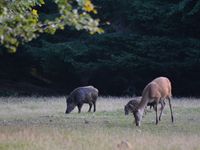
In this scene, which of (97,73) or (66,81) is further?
(66,81)

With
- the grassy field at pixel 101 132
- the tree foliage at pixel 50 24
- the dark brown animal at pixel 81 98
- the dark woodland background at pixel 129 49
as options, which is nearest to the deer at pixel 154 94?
the grassy field at pixel 101 132

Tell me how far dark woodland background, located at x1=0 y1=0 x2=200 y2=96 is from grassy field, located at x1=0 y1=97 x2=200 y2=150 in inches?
390

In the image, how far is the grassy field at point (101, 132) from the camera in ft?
39.8

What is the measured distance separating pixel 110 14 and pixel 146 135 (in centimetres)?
2102

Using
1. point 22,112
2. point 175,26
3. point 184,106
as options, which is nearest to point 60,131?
point 22,112

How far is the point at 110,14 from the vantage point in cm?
3450

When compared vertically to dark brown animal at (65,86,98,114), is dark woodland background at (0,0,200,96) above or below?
above

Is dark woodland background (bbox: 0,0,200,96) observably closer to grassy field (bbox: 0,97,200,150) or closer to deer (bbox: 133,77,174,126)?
grassy field (bbox: 0,97,200,150)

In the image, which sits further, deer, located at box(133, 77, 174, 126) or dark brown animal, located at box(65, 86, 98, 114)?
dark brown animal, located at box(65, 86, 98, 114)

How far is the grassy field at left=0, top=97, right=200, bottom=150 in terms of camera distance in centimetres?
1212

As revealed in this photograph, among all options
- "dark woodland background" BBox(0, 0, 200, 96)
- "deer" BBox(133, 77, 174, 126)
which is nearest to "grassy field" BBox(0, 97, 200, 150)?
"deer" BBox(133, 77, 174, 126)

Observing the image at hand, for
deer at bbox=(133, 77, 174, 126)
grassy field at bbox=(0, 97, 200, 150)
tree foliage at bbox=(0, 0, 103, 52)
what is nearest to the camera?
tree foliage at bbox=(0, 0, 103, 52)

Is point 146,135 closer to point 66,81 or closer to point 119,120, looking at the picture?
point 119,120

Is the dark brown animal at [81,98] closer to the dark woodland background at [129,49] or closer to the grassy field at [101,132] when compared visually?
the grassy field at [101,132]
